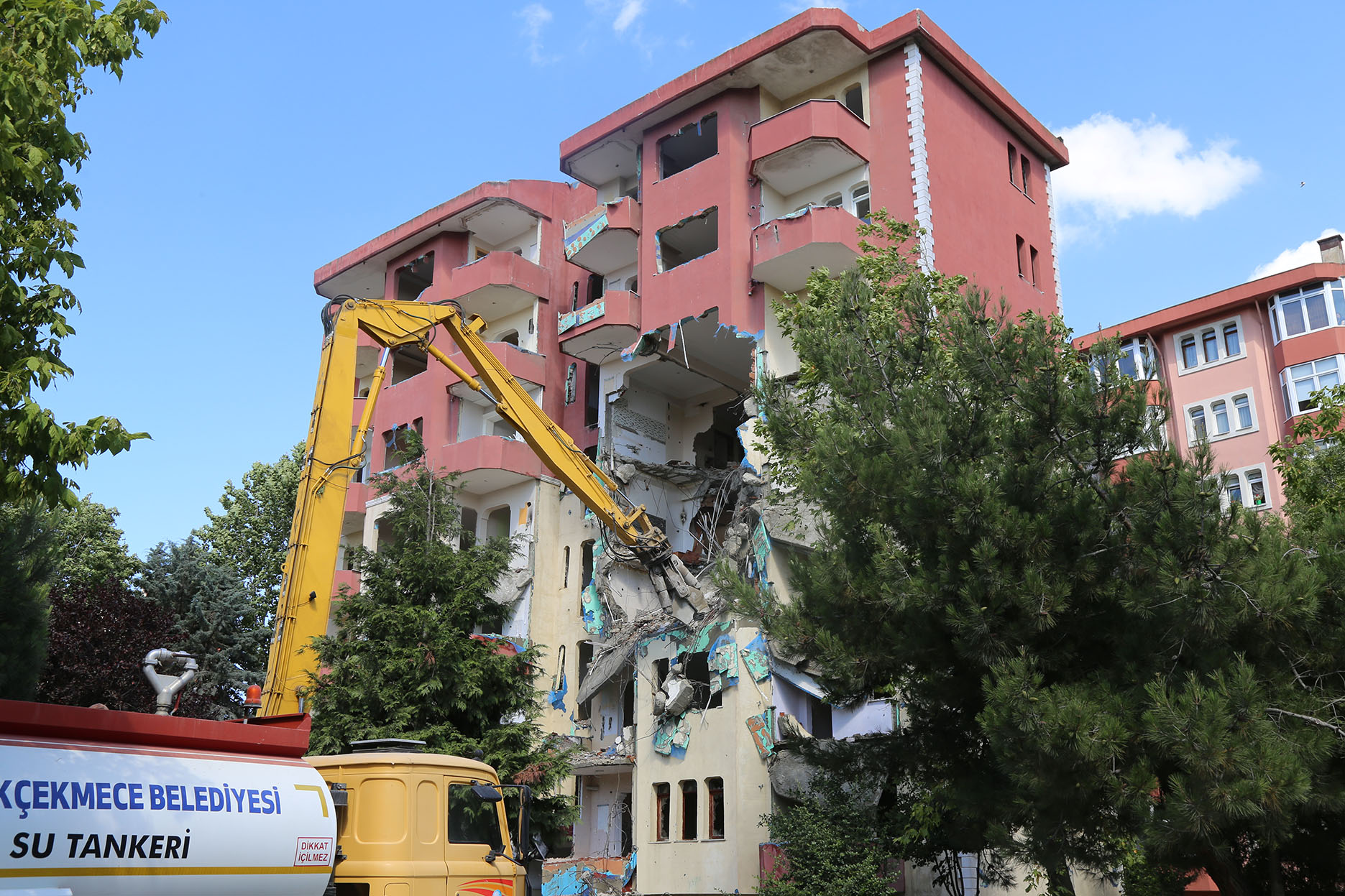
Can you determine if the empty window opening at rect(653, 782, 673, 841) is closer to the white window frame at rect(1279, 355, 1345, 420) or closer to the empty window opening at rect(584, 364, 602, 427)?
the empty window opening at rect(584, 364, 602, 427)

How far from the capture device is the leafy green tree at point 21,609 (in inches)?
917

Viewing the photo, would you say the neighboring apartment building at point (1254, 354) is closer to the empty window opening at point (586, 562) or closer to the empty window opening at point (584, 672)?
the empty window opening at point (586, 562)

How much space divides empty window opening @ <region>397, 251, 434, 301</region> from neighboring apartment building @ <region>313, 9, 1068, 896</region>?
144 cm

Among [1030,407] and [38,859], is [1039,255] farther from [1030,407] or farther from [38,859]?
[38,859]

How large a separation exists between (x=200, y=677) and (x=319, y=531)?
23.8m

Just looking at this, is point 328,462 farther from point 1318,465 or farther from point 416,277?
point 416,277

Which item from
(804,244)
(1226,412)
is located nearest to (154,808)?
(804,244)

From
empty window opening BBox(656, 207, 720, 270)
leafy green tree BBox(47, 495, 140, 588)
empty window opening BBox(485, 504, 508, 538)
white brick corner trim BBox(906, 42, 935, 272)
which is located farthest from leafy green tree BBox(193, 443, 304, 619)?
white brick corner trim BBox(906, 42, 935, 272)

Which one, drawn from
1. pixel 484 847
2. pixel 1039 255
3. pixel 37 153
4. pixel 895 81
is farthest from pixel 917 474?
pixel 1039 255

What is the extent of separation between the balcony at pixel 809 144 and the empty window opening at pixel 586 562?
41.3ft

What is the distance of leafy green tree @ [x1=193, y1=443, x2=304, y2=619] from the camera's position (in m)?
48.1

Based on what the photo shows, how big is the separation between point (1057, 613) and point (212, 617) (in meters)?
32.6

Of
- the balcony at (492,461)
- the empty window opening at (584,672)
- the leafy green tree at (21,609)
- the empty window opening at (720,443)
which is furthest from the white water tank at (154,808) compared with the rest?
the empty window opening at (720,443)

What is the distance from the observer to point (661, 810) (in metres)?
28.8
